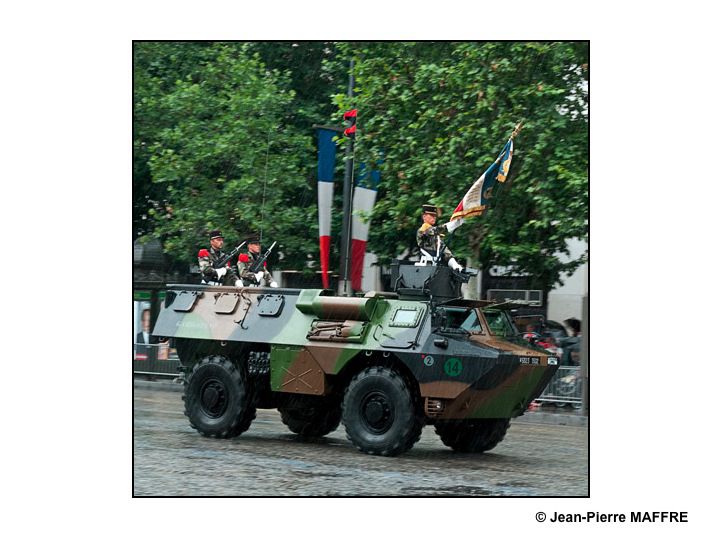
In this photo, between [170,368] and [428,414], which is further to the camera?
[170,368]

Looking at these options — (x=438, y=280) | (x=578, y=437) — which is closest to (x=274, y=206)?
(x=578, y=437)

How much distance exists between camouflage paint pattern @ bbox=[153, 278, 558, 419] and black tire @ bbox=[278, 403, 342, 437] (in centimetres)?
124

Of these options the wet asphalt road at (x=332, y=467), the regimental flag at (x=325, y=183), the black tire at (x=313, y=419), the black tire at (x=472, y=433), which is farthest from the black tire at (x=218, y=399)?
the regimental flag at (x=325, y=183)

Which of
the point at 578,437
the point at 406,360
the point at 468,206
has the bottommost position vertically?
the point at 578,437

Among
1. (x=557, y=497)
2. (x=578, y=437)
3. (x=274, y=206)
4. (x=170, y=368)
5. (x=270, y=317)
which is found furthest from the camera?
(x=170, y=368)

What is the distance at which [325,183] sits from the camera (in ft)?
80.0

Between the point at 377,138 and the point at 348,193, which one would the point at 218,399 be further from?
the point at 348,193

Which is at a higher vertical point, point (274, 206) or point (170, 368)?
point (274, 206)

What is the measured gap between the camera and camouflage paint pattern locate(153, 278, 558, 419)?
48.7ft

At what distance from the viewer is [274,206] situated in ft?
85.1

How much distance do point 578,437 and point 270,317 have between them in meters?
5.56

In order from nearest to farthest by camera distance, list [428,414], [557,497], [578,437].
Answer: [557,497]
[428,414]
[578,437]

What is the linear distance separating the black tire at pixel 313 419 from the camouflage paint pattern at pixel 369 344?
1.24 meters

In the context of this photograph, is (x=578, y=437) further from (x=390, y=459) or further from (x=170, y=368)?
(x=170, y=368)
